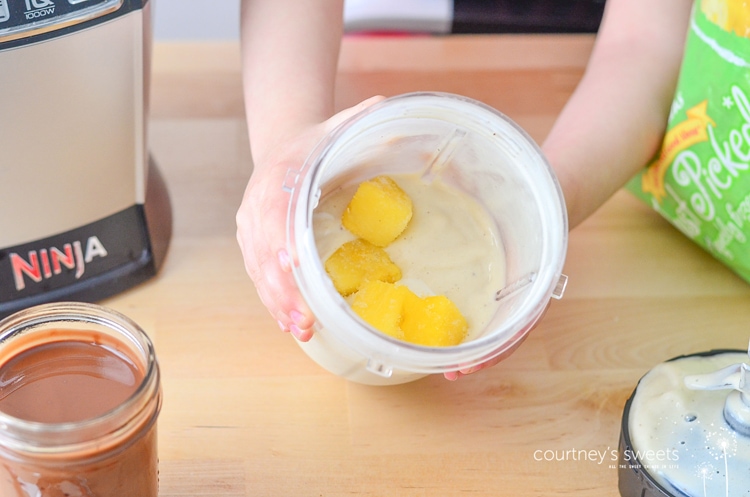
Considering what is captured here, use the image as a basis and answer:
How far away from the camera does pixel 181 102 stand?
0.74m

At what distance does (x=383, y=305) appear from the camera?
439 millimetres

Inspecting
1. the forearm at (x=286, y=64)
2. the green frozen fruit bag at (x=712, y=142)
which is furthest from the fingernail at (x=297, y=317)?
the green frozen fruit bag at (x=712, y=142)

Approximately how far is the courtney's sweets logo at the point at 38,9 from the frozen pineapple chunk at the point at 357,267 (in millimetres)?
203

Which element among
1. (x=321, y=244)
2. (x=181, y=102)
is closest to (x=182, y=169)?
(x=181, y=102)

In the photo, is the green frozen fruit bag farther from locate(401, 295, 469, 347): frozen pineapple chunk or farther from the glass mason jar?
Result: the glass mason jar

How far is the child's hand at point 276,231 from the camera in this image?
46 cm

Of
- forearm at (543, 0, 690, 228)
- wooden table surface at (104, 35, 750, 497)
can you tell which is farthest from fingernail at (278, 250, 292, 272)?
forearm at (543, 0, 690, 228)

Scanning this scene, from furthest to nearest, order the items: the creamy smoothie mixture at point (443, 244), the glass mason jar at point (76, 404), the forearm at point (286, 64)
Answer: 1. the forearm at point (286, 64)
2. the creamy smoothie mixture at point (443, 244)
3. the glass mason jar at point (76, 404)

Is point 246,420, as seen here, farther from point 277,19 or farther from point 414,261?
point 277,19

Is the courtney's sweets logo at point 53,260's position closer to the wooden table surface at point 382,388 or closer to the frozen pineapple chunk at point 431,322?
the wooden table surface at point 382,388

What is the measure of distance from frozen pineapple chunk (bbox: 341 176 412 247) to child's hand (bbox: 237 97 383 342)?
0.14 feet

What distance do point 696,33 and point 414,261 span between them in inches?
11.6

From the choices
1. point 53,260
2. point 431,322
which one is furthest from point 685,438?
point 53,260

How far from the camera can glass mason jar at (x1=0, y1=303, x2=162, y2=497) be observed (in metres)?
0.37
